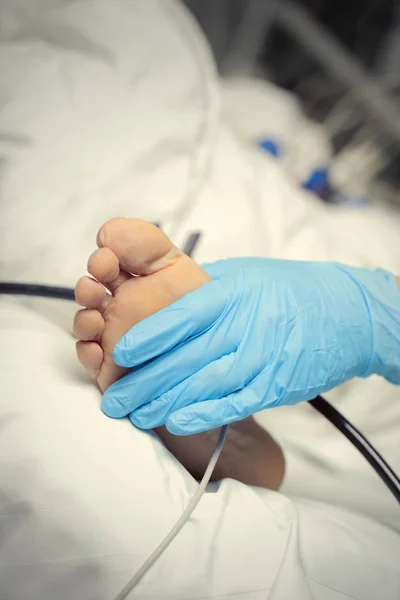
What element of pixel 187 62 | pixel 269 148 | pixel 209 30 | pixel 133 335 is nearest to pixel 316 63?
pixel 209 30

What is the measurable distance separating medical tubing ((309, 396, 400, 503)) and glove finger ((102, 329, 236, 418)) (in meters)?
0.20

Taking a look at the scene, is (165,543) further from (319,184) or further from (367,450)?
(319,184)

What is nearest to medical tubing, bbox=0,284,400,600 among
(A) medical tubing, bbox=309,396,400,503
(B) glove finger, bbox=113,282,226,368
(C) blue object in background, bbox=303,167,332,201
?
(A) medical tubing, bbox=309,396,400,503

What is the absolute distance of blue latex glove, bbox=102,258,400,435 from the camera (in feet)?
1.77

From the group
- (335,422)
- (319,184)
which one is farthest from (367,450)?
(319,184)

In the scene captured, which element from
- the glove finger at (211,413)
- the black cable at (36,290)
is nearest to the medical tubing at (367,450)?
the glove finger at (211,413)

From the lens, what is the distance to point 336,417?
2.17 feet

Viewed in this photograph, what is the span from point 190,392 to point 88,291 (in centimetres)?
16

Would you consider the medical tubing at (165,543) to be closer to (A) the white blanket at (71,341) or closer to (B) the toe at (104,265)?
(A) the white blanket at (71,341)

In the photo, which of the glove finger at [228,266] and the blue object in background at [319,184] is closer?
the glove finger at [228,266]

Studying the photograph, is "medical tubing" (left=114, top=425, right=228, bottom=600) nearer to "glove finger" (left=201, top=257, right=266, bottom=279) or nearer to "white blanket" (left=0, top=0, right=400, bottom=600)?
"white blanket" (left=0, top=0, right=400, bottom=600)

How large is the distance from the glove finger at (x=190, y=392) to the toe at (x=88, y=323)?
103 millimetres

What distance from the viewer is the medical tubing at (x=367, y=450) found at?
24.2 inches

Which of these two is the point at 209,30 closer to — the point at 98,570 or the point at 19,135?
the point at 19,135
